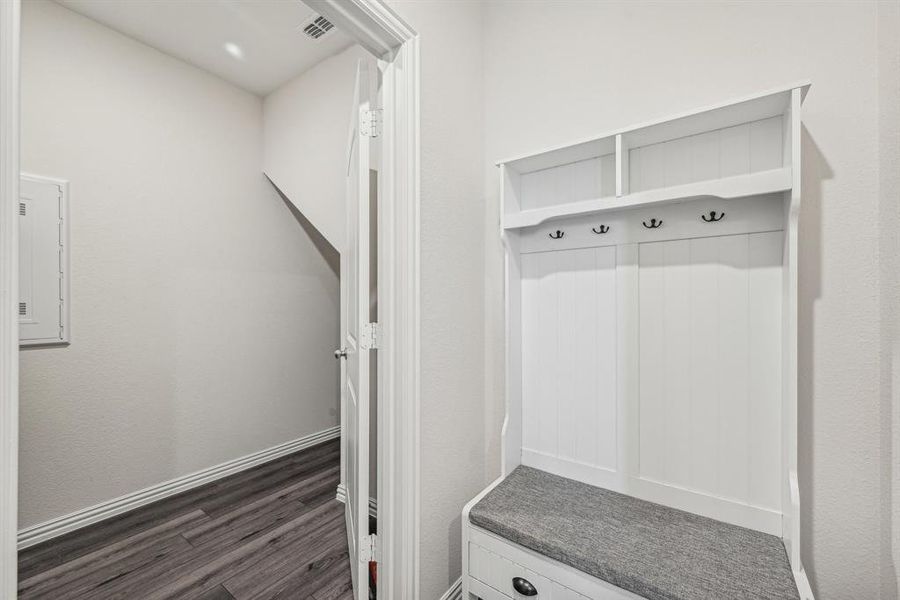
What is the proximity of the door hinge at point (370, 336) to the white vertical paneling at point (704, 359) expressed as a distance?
1074 mm

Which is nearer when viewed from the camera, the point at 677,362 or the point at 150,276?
the point at 677,362

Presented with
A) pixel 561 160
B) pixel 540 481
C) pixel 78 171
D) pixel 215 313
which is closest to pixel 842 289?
pixel 561 160

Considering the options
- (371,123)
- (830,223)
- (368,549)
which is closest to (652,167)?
(830,223)

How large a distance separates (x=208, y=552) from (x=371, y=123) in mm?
2219

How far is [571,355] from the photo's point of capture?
151cm

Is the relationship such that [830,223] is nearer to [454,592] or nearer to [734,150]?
[734,150]

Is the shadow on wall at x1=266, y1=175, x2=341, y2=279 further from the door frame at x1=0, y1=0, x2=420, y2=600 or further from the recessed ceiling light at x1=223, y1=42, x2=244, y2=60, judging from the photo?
A: the door frame at x1=0, y1=0, x2=420, y2=600

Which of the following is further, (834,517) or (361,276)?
(361,276)

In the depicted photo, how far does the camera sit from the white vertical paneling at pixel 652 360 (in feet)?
4.36

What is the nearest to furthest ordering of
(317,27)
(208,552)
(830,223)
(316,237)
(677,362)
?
(830,223)
(677,362)
(208,552)
(317,27)
(316,237)

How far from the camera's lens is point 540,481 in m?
1.47

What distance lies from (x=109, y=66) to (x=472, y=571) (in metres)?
3.21

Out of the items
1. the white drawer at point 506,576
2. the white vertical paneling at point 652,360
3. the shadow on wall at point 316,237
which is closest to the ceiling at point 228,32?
the shadow on wall at point 316,237

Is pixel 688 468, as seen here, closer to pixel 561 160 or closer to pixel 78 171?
pixel 561 160
